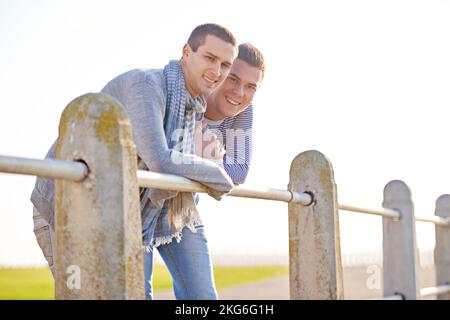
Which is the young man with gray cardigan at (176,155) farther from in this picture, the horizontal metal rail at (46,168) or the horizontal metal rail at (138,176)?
the horizontal metal rail at (46,168)

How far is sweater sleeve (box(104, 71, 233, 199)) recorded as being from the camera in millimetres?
2303

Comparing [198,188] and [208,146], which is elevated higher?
[208,146]

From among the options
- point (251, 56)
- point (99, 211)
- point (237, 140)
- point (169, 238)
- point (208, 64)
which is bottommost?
point (99, 211)

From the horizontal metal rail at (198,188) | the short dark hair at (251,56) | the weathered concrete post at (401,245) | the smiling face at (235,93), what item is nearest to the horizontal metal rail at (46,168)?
the horizontal metal rail at (198,188)

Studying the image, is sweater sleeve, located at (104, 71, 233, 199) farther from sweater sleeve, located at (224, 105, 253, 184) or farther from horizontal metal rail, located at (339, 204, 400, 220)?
horizontal metal rail, located at (339, 204, 400, 220)

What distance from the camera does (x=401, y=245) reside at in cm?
429

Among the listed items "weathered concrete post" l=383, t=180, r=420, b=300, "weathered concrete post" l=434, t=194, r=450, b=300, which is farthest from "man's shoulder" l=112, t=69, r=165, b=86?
"weathered concrete post" l=434, t=194, r=450, b=300

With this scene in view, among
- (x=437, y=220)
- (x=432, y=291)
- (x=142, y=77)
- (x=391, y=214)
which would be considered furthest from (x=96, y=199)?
(x=437, y=220)

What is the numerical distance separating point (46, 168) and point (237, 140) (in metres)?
1.44

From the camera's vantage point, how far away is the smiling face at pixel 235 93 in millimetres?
3074

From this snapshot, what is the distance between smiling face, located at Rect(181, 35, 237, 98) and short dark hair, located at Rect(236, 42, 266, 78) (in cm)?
44

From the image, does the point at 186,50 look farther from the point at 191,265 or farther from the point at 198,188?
the point at 191,265
